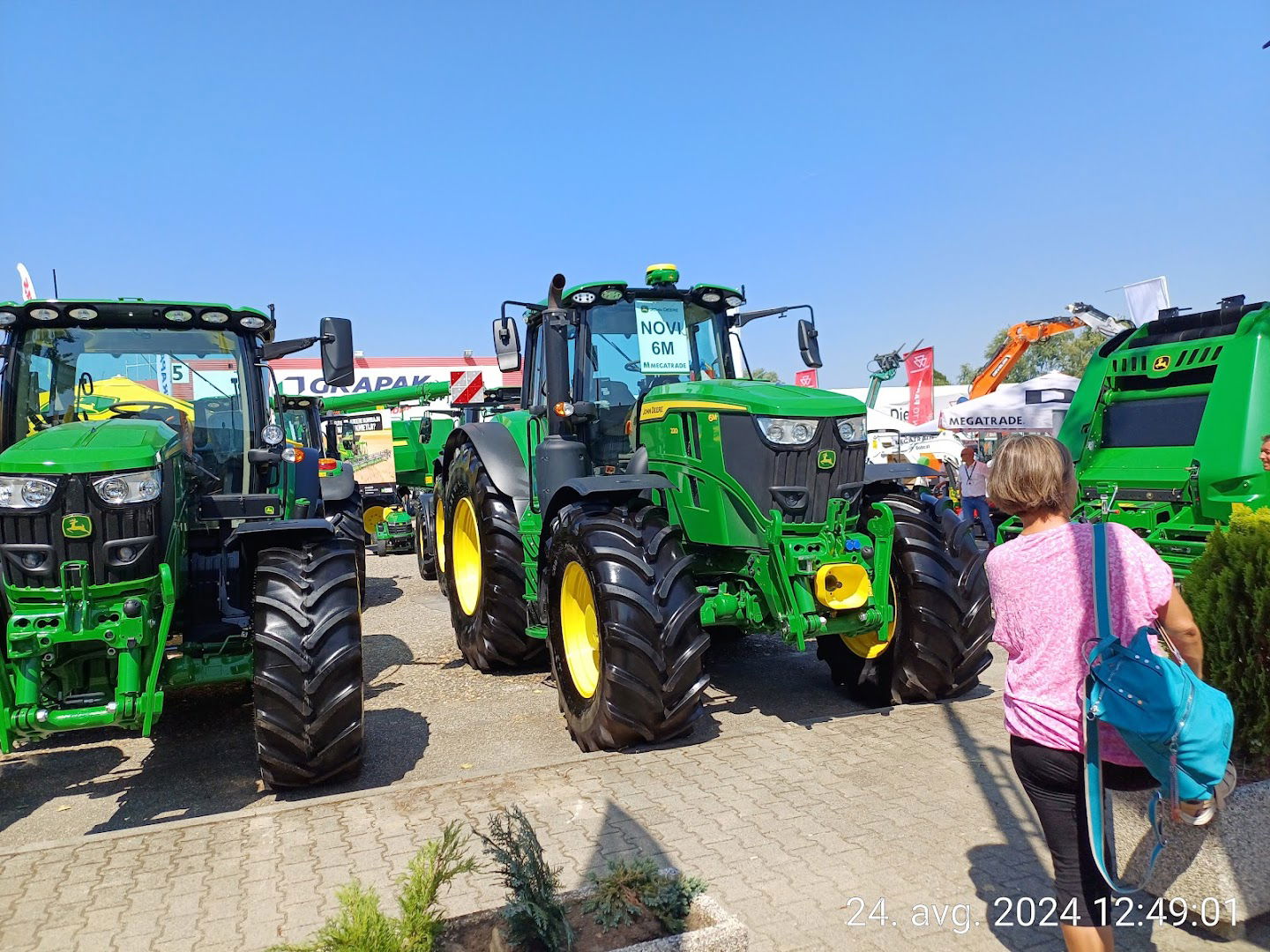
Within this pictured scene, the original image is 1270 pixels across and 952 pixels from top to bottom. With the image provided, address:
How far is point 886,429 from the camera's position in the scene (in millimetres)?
19344

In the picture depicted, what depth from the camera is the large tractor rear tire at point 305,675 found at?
13.7ft

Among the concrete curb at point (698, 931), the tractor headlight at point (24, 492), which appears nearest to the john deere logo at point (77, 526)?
the tractor headlight at point (24, 492)

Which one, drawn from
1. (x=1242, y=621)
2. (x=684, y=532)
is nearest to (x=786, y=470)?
(x=684, y=532)

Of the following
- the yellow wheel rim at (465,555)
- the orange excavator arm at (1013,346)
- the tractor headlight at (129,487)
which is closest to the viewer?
the tractor headlight at (129,487)

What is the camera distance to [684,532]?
5.45m

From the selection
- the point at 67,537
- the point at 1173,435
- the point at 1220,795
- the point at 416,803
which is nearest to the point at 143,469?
the point at 67,537

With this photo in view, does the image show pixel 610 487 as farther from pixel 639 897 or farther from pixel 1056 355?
pixel 1056 355

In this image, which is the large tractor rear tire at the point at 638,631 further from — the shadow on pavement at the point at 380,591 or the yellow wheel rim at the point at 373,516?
the yellow wheel rim at the point at 373,516

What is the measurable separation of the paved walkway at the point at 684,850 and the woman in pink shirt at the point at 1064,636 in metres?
0.78

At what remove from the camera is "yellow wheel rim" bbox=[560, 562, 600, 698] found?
207 inches

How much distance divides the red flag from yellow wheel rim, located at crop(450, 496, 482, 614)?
11.5 metres

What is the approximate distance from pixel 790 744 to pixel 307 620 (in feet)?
8.64

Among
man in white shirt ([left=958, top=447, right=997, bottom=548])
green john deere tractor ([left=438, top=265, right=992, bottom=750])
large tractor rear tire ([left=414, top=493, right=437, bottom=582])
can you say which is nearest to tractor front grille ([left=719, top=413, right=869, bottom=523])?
green john deere tractor ([left=438, top=265, right=992, bottom=750])

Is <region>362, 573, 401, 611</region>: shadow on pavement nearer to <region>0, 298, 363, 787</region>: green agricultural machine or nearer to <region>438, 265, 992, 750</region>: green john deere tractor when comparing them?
<region>438, 265, 992, 750</region>: green john deere tractor
